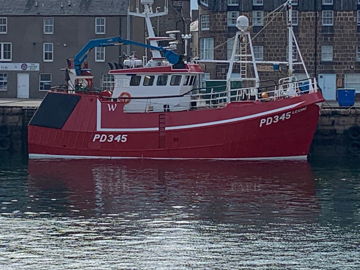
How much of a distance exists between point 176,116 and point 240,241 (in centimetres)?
1500

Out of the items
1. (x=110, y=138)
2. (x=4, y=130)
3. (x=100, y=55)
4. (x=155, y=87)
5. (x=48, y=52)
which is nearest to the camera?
(x=110, y=138)

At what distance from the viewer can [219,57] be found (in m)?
63.5

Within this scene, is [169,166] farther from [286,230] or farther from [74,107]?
[286,230]

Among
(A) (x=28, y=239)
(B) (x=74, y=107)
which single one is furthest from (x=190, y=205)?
(B) (x=74, y=107)

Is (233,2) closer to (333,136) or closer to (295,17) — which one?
(295,17)

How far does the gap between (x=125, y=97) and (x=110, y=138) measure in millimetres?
1719

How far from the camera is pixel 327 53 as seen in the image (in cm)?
6228

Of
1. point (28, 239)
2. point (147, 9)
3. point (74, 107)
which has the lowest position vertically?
point (28, 239)

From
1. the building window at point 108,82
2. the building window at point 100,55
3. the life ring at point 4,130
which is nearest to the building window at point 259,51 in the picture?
the building window at point 108,82

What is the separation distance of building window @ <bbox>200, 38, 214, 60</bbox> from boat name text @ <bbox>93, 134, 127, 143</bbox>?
78.4 ft

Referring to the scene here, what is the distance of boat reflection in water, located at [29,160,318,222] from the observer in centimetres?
2973

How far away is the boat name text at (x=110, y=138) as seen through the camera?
40938 mm

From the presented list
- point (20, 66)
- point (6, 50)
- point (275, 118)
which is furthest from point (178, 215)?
point (6, 50)

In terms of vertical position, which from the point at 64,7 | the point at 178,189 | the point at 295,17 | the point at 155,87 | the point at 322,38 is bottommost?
the point at 178,189
